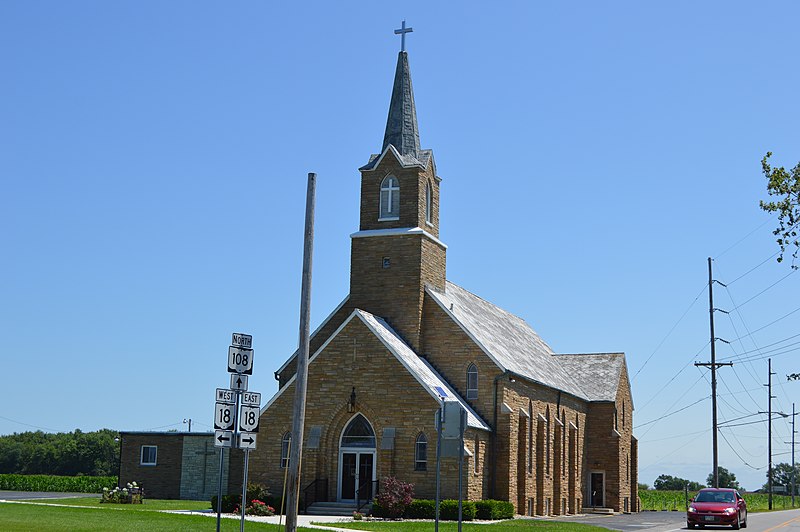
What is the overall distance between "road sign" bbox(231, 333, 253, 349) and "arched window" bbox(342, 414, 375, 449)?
20188 mm

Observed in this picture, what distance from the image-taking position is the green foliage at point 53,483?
70.4 metres

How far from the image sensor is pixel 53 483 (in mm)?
71875

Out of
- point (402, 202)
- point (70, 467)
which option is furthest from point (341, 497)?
point (70, 467)

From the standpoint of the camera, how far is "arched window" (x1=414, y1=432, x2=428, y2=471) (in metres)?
39.8

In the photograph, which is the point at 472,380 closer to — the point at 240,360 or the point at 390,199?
the point at 390,199

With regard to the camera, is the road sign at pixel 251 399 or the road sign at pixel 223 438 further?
the road sign at pixel 251 399

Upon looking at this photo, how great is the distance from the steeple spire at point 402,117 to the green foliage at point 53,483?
35.6 metres

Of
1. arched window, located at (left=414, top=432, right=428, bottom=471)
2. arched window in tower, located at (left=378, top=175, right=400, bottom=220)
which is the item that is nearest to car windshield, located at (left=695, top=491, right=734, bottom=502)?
arched window, located at (left=414, top=432, right=428, bottom=471)

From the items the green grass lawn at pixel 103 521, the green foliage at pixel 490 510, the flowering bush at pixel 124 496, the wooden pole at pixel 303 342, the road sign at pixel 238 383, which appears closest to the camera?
the road sign at pixel 238 383

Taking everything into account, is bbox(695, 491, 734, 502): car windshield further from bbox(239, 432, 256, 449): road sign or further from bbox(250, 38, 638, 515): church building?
bbox(239, 432, 256, 449): road sign

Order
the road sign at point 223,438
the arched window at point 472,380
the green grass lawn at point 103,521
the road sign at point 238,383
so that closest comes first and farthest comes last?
the road sign at point 223,438 < the road sign at point 238,383 < the green grass lawn at point 103,521 < the arched window at point 472,380

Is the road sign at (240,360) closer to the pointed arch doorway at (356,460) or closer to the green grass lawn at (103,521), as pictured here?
the green grass lawn at (103,521)

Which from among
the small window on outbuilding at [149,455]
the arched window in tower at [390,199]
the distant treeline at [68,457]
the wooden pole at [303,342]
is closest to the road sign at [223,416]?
the wooden pole at [303,342]

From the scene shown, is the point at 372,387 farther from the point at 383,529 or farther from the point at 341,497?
the point at 383,529
